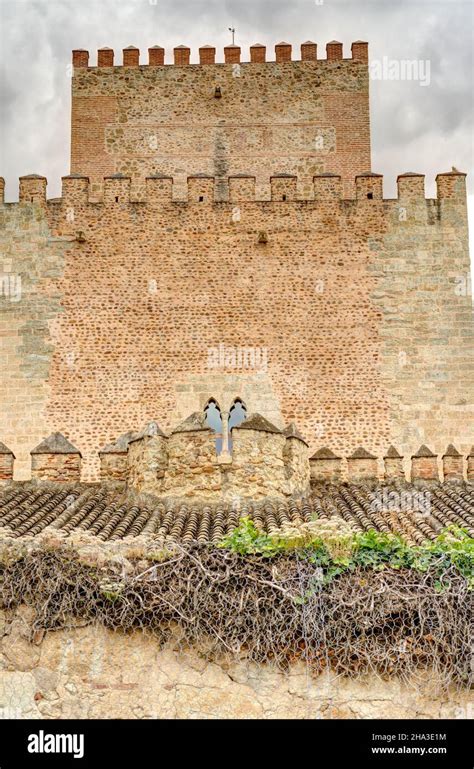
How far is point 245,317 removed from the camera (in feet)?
76.4

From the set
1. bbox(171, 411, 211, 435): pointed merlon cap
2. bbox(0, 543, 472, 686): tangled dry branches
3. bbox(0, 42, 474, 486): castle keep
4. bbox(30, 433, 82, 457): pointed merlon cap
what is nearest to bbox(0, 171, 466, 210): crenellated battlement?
bbox(0, 42, 474, 486): castle keep

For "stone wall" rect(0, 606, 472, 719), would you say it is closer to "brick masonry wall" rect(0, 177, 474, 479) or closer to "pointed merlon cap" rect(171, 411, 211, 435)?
"pointed merlon cap" rect(171, 411, 211, 435)

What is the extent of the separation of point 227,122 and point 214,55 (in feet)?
6.35

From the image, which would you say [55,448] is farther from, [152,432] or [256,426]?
[256,426]

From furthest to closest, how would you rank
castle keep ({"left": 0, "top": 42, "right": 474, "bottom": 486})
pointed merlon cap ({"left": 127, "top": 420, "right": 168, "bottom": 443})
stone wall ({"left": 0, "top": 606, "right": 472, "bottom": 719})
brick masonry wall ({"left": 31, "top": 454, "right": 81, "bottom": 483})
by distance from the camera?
1. castle keep ({"left": 0, "top": 42, "right": 474, "bottom": 486})
2. brick masonry wall ({"left": 31, "top": 454, "right": 81, "bottom": 483})
3. pointed merlon cap ({"left": 127, "top": 420, "right": 168, "bottom": 443})
4. stone wall ({"left": 0, "top": 606, "right": 472, "bottom": 719})

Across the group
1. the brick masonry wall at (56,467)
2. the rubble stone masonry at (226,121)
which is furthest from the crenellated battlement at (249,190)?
the brick masonry wall at (56,467)

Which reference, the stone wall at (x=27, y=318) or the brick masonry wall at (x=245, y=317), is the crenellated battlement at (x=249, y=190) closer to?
the brick masonry wall at (x=245, y=317)

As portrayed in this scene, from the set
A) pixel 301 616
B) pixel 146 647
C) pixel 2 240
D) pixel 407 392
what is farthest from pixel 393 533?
pixel 2 240

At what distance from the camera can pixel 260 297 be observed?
76.8 ft

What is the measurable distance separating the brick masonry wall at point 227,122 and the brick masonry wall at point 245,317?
3.42 metres

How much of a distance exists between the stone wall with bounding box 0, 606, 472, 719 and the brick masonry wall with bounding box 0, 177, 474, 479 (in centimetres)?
1056

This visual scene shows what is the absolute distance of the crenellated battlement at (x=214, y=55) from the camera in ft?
91.9

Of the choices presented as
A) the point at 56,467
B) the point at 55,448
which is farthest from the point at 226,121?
the point at 56,467

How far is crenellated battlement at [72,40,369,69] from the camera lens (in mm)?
28000
